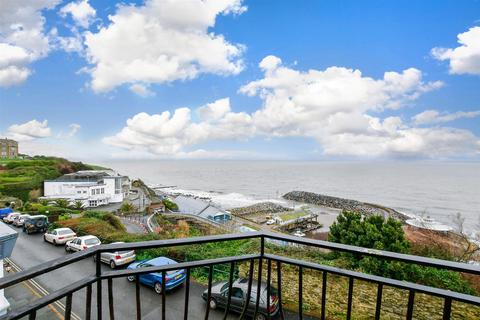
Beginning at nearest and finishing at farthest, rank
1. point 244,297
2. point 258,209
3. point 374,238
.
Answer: point 244,297 < point 374,238 < point 258,209

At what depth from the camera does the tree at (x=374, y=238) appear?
9.06 m

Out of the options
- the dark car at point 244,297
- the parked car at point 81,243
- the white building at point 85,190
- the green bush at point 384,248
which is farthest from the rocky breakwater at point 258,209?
the dark car at point 244,297

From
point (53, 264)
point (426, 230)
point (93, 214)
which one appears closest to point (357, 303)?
point (53, 264)

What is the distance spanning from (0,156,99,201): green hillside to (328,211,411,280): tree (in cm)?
3477

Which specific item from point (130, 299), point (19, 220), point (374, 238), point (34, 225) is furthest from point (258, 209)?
point (130, 299)

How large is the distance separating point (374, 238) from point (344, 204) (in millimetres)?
39567

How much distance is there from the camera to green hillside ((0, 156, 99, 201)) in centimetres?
3190

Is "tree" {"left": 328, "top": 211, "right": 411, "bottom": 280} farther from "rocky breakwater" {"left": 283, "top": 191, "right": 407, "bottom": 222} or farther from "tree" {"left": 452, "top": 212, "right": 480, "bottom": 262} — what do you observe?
"rocky breakwater" {"left": 283, "top": 191, "right": 407, "bottom": 222}

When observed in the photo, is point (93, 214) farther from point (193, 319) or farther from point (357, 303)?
point (357, 303)

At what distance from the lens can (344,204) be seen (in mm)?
48969

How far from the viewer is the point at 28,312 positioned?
119 cm

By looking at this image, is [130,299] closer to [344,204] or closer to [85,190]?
[85,190]

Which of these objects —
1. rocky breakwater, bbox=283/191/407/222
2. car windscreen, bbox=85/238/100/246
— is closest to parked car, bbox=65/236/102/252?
car windscreen, bbox=85/238/100/246

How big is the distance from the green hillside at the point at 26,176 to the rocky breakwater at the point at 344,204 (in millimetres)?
42745
